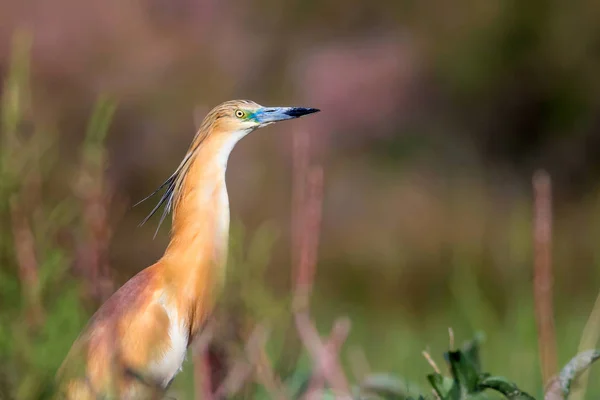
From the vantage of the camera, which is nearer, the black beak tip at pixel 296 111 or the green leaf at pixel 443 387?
the green leaf at pixel 443 387

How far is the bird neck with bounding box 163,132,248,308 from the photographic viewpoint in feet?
4.16

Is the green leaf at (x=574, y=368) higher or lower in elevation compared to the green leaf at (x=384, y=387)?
higher

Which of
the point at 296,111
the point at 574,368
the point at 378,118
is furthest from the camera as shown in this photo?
the point at 378,118

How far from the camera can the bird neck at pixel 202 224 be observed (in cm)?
127

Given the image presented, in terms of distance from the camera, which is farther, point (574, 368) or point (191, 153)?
point (191, 153)

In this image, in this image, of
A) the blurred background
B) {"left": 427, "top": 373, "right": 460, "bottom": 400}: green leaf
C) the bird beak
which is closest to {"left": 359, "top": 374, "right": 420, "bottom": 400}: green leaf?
{"left": 427, "top": 373, "right": 460, "bottom": 400}: green leaf

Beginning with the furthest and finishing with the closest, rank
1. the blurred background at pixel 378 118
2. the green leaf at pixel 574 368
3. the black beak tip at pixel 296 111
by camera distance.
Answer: the blurred background at pixel 378 118 < the black beak tip at pixel 296 111 < the green leaf at pixel 574 368

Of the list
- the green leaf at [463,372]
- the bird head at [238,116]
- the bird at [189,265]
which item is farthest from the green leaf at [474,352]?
the bird head at [238,116]

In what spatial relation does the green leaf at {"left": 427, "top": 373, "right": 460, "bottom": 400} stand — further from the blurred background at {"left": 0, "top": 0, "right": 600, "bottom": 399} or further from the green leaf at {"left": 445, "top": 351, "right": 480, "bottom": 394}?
the blurred background at {"left": 0, "top": 0, "right": 600, "bottom": 399}

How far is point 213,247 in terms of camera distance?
1256mm

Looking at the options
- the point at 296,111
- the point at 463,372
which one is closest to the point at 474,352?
the point at 463,372

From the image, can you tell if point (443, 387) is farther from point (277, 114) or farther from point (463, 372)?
point (277, 114)

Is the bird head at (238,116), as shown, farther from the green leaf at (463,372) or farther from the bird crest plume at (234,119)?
the green leaf at (463,372)

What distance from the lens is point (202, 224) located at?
4.21 ft
